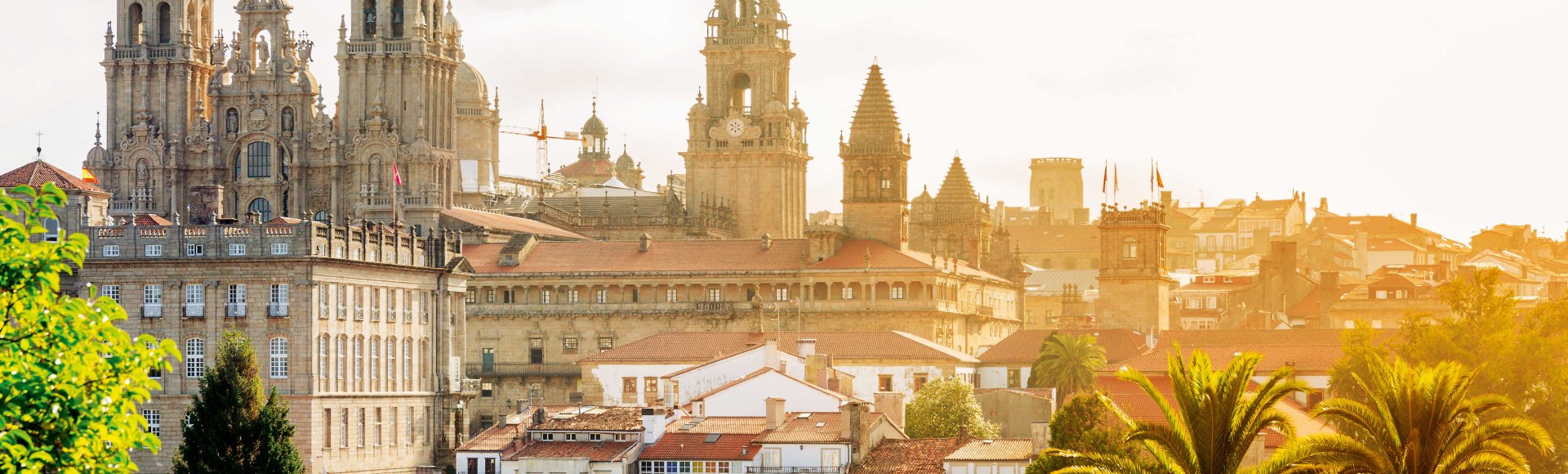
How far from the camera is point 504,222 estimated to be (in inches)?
6038

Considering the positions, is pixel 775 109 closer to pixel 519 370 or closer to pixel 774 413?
pixel 519 370

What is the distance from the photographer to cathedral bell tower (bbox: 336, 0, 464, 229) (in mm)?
148750

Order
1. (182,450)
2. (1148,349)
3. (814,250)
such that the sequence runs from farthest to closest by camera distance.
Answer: (814,250) → (1148,349) → (182,450)

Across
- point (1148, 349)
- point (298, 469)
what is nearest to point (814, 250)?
point (1148, 349)

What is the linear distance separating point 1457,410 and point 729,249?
96.3 meters

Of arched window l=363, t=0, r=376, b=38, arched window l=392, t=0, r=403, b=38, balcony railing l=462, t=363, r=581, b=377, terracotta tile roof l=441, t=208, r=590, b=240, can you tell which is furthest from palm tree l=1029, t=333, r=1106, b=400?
arched window l=363, t=0, r=376, b=38

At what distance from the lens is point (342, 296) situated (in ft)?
321

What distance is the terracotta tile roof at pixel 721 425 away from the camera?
94.8 meters

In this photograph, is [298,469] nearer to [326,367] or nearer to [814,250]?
[326,367]

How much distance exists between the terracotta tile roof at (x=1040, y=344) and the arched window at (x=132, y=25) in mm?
52477

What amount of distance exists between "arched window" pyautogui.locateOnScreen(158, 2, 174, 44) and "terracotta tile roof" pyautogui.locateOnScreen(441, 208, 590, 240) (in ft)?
60.4

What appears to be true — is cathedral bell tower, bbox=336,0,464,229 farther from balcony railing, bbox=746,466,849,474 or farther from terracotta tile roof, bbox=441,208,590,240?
balcony railing, bbox=746,466,849,474

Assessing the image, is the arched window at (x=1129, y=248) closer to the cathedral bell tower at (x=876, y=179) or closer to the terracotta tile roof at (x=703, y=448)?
the cathedral bell tower at (x=876, y=179)

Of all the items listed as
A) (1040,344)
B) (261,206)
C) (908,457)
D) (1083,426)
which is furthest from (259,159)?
(1083,426)
